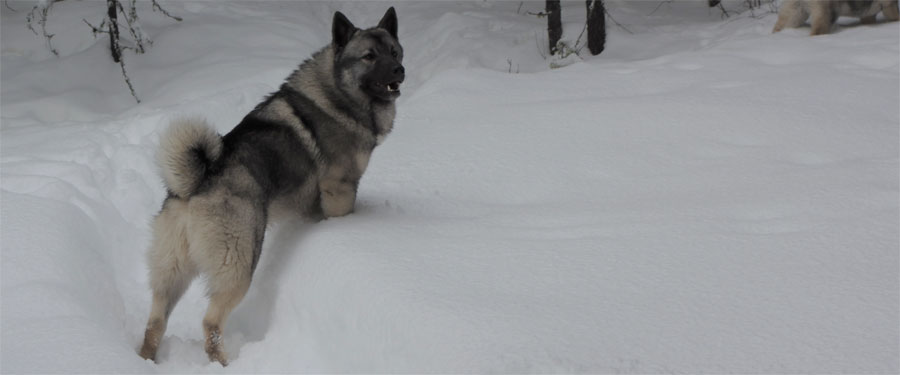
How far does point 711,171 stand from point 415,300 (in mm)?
2026

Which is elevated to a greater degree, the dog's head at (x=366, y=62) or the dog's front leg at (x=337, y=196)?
the dog's head at (x=366, y=62)

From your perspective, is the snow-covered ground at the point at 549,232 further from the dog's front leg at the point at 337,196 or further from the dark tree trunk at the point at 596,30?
the dark tree trunk at the point at 596,30

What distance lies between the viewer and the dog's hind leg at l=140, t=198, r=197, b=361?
3.06m

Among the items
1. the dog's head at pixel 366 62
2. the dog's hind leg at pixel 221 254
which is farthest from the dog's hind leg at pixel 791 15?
the dog's hind leg at pixel 221 254

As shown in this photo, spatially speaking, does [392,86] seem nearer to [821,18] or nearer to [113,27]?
[821,18]

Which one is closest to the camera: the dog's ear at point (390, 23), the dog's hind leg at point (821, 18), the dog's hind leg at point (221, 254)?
the dog's hind leg at point (221, 254)

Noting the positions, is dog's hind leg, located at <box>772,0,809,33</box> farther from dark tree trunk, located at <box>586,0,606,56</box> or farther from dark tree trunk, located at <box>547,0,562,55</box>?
dark tree trunk, located at <box>547,0,562,55</box>

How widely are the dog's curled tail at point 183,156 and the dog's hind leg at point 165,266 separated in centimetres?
8

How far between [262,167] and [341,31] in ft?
2.86

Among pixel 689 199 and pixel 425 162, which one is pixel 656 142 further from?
pixel 425 162

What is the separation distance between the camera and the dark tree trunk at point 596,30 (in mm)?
8116

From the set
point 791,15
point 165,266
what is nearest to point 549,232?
point 165,266

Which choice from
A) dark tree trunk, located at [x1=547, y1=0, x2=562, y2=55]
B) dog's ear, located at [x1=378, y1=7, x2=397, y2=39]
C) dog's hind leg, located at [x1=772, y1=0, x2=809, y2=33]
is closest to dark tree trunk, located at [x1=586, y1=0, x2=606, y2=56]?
dark tree trunk, located at [x1=547, y1=0, x2=562, y2=55]

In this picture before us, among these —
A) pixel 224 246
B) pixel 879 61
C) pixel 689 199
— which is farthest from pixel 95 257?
pixel 879 61
